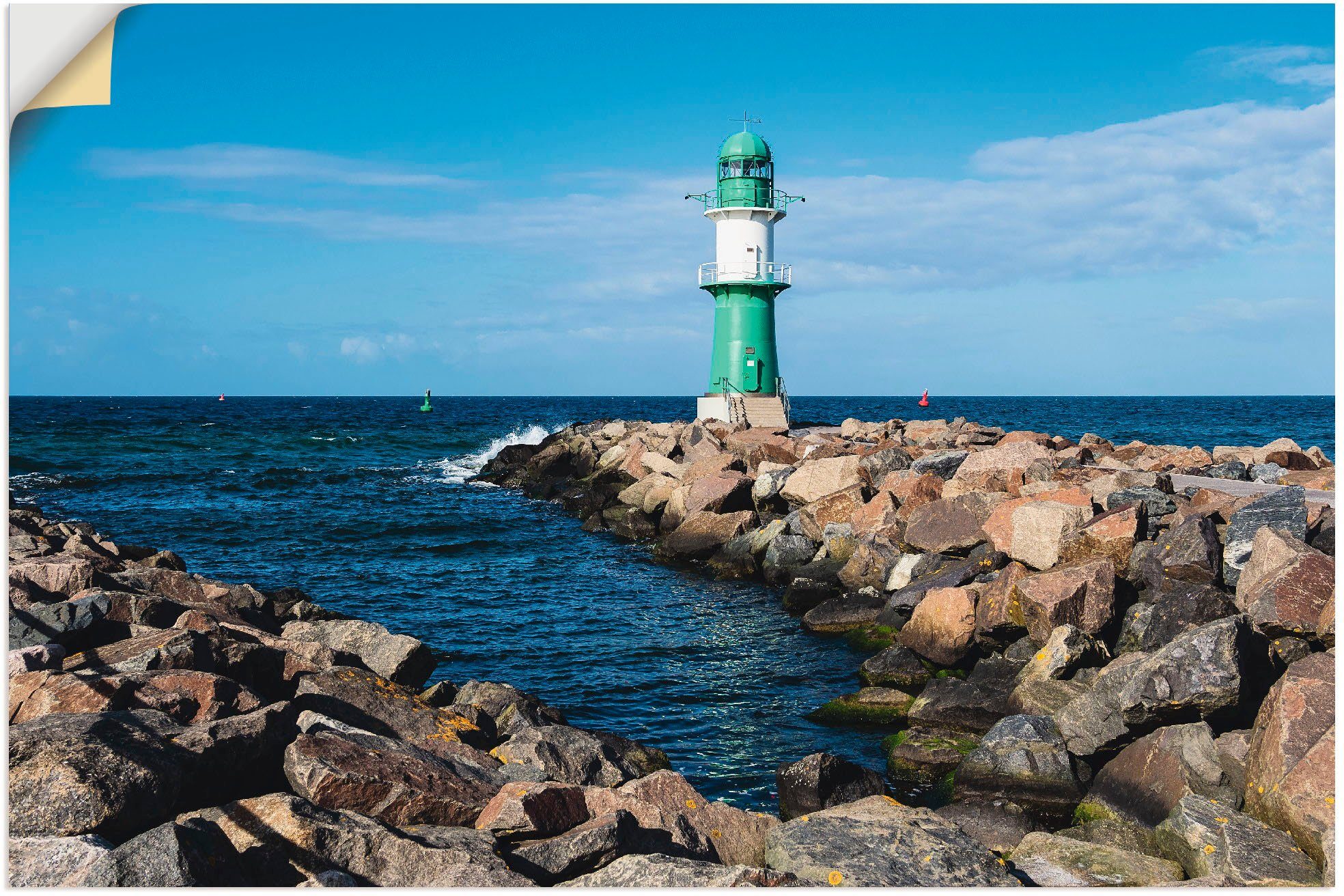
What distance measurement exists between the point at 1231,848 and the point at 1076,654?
2.96 meters

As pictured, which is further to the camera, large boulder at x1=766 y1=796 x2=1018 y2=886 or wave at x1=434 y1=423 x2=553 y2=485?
wave at x1=434 y1=423 x2=553 y2=485

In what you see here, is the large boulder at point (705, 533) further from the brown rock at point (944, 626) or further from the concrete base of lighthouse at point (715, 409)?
the concrete base of lighthouse at point (715, 409)

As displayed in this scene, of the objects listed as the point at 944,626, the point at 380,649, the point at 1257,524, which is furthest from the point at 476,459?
the point at 1257,524

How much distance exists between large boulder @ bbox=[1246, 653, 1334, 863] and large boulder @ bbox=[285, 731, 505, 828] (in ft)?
13.5

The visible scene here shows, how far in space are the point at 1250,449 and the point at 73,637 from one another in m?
18.1

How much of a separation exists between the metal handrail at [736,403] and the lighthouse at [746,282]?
0.06 ft

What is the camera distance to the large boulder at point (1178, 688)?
638 centimetres

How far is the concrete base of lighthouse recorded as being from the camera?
27.7m

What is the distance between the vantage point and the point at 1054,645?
26.1ft

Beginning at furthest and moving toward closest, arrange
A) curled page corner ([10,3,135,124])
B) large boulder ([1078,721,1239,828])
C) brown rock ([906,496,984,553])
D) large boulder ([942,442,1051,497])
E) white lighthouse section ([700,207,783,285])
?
white lighthouse section ([700,207,783,285]) → large boulder ([942,442,1051,497]) → brown rock ([906,496,984,553]) → large boulder ([1078,721,1239,828]) → curled page corner ([10,3,135,124])

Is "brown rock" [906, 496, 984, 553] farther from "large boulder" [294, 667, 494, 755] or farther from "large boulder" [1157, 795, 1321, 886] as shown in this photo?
"large boulder" [294, 667, 494, 755]

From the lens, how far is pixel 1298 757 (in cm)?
523

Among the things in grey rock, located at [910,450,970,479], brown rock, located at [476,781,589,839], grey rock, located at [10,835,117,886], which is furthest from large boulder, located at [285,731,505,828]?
grey rock, located at [910,450,970,479]

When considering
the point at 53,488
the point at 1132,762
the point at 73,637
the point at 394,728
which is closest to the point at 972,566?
the point at 1132,762
